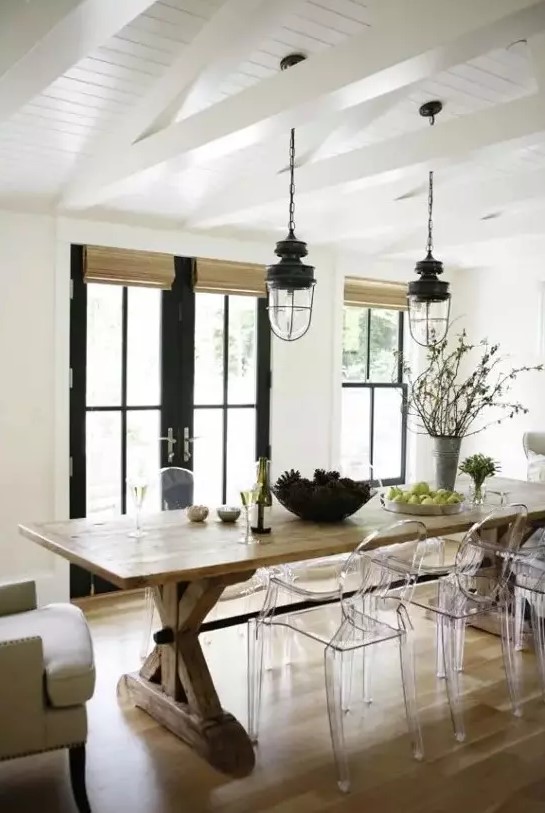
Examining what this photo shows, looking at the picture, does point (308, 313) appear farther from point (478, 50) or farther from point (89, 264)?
point (89, 264)

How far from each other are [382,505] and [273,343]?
6.45 ft

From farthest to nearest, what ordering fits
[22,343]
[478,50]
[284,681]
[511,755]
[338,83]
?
1. [22,343]
2. [284,681]
3. [511,755]
4. [338,83]
5. [478,50]

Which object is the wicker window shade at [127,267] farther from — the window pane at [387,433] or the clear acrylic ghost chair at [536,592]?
the clear acrylic ghost chair at [536,592]

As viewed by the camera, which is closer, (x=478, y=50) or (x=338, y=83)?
(x=478, y=50)

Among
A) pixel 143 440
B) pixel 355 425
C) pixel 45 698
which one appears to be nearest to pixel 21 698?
pixel 45 698

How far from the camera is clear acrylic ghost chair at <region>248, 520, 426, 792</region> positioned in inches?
120

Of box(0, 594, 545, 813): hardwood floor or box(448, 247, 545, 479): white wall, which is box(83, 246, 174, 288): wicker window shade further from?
box(448, 247, 545, 479): white wall

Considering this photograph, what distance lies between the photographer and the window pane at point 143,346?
5098 millimetres

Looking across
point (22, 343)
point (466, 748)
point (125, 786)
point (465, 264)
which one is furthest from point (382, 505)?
point (465, 264)

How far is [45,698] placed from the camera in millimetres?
2588

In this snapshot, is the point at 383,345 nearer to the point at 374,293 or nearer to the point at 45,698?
the point at 374,293

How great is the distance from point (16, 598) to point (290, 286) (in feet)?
5.41

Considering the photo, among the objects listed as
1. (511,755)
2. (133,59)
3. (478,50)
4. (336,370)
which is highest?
(133,59)

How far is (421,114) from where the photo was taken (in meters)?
3.88
